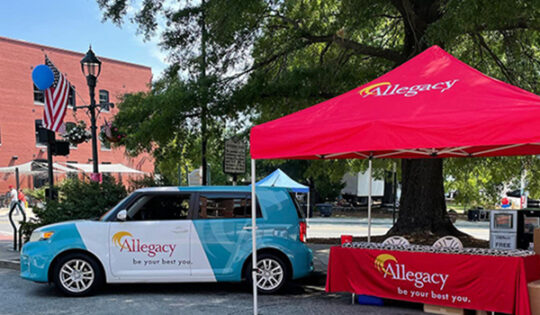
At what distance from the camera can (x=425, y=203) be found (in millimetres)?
12320

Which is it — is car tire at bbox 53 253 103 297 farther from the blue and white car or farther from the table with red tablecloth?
the table with red tablecloth

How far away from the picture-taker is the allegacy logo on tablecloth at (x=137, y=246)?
745 centimetres

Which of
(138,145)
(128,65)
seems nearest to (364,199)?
(128,65)

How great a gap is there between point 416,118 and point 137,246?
4.64 m

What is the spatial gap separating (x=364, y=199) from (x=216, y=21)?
29537mm

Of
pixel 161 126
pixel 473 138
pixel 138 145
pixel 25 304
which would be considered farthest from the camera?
pixel 138 145

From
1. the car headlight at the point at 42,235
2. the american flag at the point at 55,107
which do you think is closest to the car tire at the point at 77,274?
the car headlight at the point at 42,235

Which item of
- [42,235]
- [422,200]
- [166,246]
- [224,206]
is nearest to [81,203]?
[42,235]

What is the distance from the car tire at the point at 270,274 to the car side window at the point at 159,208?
4.67ft

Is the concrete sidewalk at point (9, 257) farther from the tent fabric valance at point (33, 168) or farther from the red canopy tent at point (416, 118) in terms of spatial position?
the tent fabric valance at point (33, 168)

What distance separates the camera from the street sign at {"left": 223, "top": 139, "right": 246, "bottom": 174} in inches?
424

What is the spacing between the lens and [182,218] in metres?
7.66

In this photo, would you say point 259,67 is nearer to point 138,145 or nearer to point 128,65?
point 138,145

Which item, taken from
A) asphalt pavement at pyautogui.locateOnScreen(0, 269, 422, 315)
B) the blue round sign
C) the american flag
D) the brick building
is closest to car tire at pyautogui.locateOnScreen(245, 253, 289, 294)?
asphalt pavement at pyautogui.locateOnScreen(0, 269, 422, 315)
